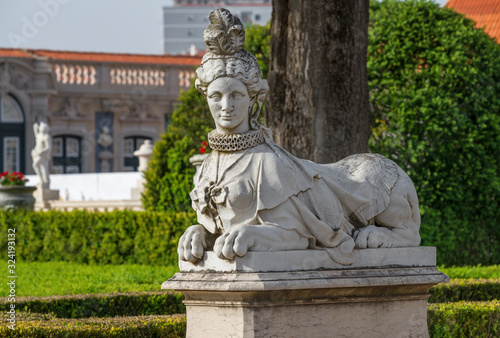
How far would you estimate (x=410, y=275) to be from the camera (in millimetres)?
5574

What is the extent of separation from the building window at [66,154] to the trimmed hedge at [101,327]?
28.7 meters

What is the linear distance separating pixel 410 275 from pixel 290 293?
2.85ft

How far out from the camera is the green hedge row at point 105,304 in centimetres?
795

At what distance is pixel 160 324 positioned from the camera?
667 cm

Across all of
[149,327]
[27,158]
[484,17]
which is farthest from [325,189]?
[27,158]

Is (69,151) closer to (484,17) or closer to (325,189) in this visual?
(484,17)

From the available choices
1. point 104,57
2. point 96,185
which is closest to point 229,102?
point 96,185

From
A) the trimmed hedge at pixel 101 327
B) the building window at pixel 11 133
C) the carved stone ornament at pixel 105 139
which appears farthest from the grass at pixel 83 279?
the carved stone ornament at pixel 105 139

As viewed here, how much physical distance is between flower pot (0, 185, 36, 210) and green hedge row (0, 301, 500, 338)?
10.3 metres

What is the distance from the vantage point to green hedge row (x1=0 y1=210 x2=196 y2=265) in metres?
13.1

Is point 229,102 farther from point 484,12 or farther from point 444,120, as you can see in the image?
point 484,12

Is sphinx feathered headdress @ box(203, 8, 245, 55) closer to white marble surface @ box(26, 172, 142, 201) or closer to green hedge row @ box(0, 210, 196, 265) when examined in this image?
green hedge row @ box(0, 210, 196, 265)

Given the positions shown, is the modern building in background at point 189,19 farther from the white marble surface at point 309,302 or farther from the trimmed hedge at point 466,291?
the white marble surface at point 309,302

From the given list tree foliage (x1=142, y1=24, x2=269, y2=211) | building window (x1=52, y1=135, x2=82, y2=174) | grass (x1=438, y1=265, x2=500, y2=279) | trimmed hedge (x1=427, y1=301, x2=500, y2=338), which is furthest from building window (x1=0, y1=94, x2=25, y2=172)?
trimmed hedge (x1=427, y1=301, x2=500, y2=338)
